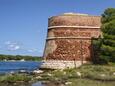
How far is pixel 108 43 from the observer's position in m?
43.0

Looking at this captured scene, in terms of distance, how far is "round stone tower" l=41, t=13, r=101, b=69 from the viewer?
45000 mm

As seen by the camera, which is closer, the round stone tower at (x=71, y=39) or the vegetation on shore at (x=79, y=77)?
the vegetation on shore at (x=79, y=77)

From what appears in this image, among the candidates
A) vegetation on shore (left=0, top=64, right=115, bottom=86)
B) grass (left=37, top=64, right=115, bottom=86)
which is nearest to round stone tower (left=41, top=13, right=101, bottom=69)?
grass (left=37, top=64, right=115, bottom=86)

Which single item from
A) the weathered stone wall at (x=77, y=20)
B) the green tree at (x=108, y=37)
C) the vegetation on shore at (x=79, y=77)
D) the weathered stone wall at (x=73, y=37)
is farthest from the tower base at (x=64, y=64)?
the weathered stone wall at (x=77, y=20)

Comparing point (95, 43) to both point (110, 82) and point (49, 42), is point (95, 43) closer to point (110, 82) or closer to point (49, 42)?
point (49, 42)

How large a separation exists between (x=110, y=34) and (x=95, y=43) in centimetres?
206

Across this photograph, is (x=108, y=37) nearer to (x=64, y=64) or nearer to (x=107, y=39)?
(x=107, y=39)

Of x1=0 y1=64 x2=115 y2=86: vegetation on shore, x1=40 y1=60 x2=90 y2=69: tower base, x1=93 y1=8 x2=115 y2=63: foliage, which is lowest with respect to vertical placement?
x1=0 y1=64 x2=115 y2=86: vegetation on shore

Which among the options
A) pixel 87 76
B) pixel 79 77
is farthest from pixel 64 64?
pixel 79 77

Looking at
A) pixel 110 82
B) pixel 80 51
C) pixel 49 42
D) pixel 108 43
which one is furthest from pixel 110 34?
pixel 110 82

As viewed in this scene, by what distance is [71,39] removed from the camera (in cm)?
4522

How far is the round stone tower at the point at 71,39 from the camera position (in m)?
45.0

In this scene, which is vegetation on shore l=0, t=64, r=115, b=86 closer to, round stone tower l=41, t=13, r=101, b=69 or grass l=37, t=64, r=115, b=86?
grass l=37, t=64, r=115, b=86

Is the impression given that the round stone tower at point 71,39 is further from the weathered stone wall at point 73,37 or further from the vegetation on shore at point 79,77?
the vegetation on shore at point 79,77
